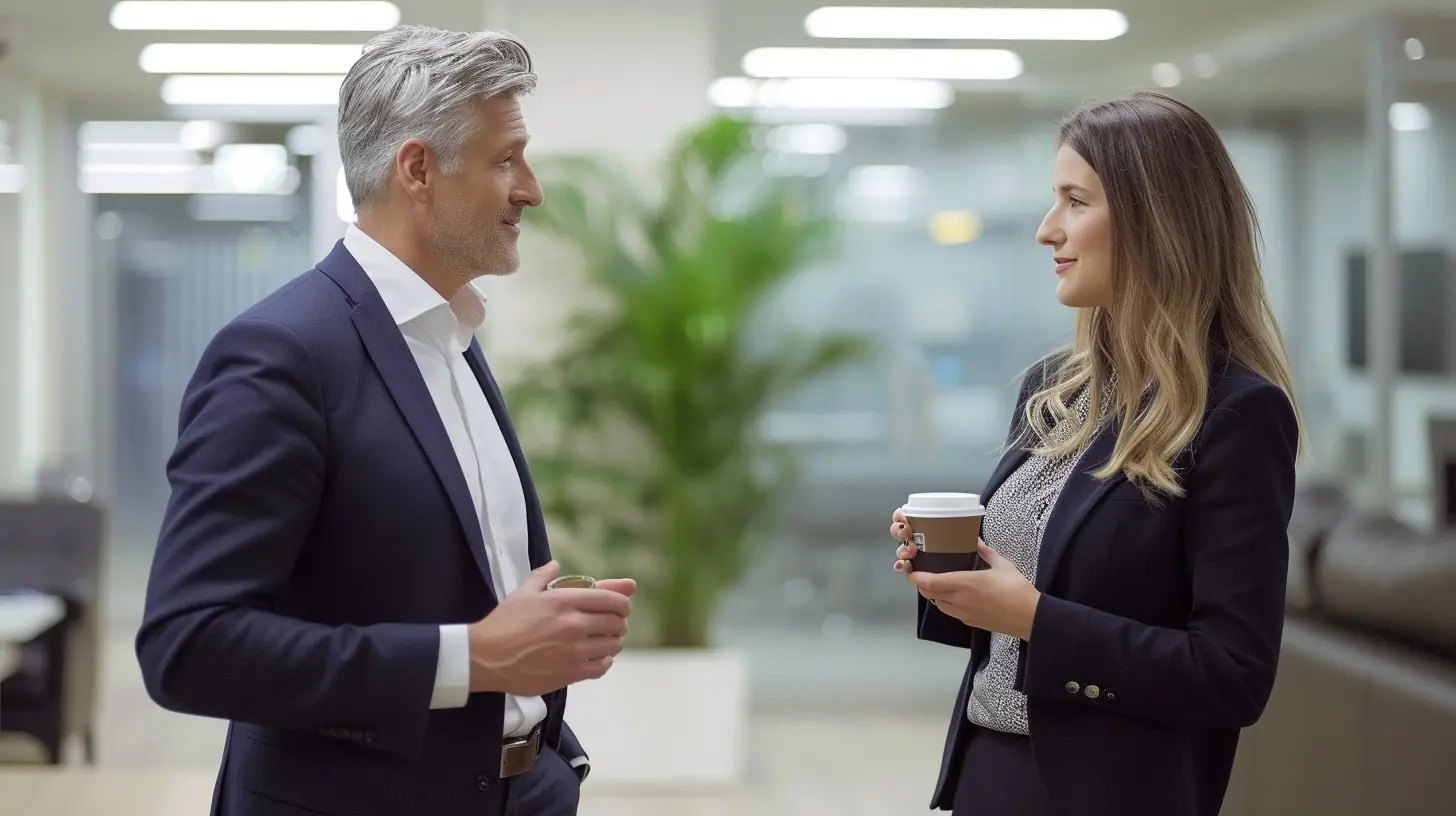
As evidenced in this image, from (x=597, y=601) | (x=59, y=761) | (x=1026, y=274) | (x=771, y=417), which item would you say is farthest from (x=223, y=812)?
(x=1026, y=274)

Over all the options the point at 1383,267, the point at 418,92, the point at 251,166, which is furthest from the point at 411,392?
the point at 251,166

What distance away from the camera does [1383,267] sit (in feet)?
20.9

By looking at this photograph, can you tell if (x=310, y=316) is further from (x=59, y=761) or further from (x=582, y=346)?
(x=59, y=761)

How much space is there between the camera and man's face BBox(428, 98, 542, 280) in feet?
5.41

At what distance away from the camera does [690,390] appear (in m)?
5.12

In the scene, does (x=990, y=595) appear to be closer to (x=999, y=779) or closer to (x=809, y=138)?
(x=999, y=779)

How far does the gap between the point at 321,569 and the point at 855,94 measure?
5.52 metres

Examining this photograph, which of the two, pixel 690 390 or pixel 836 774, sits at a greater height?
pixel 690 390

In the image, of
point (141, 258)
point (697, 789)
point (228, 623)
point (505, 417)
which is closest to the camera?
point (228, 623)

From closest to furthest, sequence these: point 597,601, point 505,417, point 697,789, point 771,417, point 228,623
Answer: point 228,623
point 597,601
point 505,417
point 697,789
point 771,417

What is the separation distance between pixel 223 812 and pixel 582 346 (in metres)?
3.76

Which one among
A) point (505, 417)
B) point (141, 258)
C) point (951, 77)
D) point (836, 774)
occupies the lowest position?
point (836, 774)

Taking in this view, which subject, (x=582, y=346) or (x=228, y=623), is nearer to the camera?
(x=228, y=623)

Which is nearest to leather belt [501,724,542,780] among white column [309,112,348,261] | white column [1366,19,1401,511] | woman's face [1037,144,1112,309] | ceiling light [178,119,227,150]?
woman's face [1037,144,1112,309]
